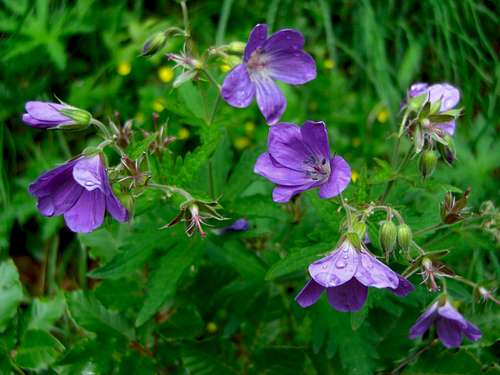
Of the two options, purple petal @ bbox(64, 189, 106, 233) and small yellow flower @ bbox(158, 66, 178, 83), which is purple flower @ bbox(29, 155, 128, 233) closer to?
purple petal @ bbox(64, 189, 106, 233)

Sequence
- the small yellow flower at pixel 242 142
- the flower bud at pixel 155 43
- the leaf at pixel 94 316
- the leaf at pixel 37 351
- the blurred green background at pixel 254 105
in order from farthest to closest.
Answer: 1. the small yellow flower at pixel 242 142
2. the blurred green background at pixel 254 105
3. the leaf at pixel 94 316
4. the leaf at pixel 37 351
5. the flower bud at pixel 155 43

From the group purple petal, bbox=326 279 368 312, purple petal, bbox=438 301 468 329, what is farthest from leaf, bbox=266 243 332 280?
purple petal, bbox=438 301 468 329

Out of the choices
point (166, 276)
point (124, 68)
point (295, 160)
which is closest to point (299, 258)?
point (295, 160)

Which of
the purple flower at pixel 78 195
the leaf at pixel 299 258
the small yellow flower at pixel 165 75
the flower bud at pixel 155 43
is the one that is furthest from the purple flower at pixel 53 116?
the small yellow flower at pixel 165 75

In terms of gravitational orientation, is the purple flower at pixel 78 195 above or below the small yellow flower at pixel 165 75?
above

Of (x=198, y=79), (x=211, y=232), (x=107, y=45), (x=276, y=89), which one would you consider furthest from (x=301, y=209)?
(x=107, y=45)

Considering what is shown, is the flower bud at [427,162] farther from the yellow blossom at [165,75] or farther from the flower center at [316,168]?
the yellow blossom at [165,75]
